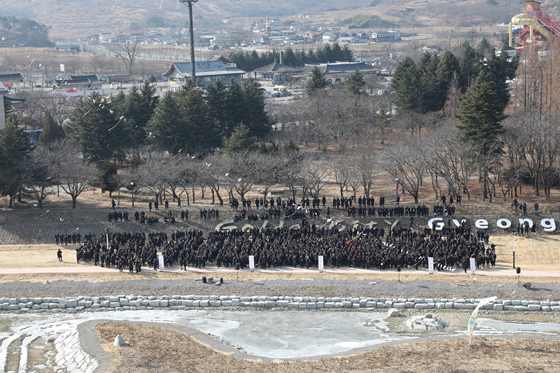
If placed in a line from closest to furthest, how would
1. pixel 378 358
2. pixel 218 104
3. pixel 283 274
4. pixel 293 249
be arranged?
pixel 378 358
pixel 283 274
pixel 293 249
pixel 218 104

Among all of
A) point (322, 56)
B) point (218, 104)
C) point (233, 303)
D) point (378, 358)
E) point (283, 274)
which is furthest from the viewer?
point (322, 56)

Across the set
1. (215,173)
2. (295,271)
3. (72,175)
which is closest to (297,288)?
(295,271)

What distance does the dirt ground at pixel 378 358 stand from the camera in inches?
851

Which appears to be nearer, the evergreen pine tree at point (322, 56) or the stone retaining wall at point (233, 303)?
the stone retaining wall at point (233, 303)

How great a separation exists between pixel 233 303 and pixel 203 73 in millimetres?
63818

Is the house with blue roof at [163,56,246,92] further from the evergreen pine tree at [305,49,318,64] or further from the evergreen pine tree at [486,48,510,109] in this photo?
the evergreen pine tree at [486,48,510,109]

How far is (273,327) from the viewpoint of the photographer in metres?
27.0

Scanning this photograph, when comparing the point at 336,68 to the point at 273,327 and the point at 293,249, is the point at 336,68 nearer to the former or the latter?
the point at 293,249

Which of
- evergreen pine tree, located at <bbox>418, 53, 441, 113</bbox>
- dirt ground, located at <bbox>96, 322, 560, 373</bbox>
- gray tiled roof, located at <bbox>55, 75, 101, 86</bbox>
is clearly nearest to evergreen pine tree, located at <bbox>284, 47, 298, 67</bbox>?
gray tiled roof, located at <bbox>55, 75, 101, 86</bbox>

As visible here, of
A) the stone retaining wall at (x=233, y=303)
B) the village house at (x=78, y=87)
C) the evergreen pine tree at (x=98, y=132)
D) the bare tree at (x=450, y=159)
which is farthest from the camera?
the village house at (x=78, y=87)

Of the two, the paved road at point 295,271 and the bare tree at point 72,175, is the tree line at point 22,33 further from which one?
the paved road at point 295,271

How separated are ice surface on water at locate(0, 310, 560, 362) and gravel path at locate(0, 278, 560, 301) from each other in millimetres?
1973

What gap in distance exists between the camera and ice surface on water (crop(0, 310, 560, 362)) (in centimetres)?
2473

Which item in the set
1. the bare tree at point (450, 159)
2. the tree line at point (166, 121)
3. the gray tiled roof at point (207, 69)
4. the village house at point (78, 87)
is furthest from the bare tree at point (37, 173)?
the village house at point (78, 87)
